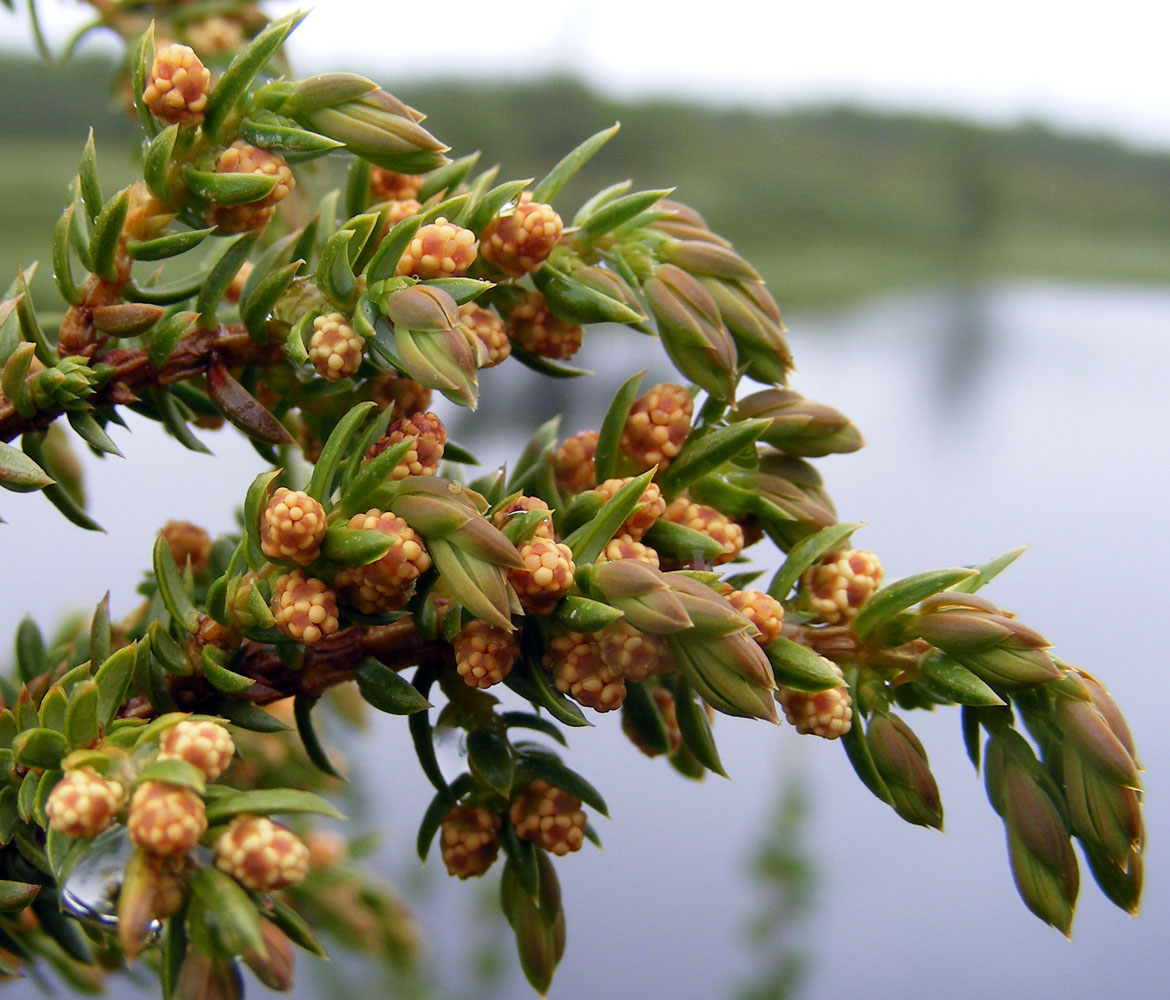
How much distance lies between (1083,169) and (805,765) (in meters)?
2.87

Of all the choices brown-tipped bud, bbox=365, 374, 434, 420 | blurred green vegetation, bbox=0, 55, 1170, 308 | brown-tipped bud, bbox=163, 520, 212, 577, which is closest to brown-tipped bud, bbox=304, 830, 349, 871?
brown-tipped bud, bbox=163, 520, 212, 577

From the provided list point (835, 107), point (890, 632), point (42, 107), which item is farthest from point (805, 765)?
point (835, 107)

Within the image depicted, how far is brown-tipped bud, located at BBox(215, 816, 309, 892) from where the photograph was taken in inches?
9.9

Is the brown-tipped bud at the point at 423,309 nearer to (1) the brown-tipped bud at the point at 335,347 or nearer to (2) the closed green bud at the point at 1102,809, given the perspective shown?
(1) the brown-tipped bud at the point at 335,347

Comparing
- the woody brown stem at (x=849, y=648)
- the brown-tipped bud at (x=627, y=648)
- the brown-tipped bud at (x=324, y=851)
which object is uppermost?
the brown-tipped bud at (x=627, y=648)

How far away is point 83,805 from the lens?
259 mm

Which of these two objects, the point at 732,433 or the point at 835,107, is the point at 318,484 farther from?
the point at 835,107

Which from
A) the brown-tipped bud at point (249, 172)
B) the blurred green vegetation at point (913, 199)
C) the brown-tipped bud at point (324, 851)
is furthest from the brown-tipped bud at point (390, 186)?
the blurred green vegetation at point (913, 199)

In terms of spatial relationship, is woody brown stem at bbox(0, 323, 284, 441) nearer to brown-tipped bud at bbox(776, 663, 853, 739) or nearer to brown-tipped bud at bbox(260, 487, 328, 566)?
brown-tipped bud at bbox(260, 487, 328, 566)

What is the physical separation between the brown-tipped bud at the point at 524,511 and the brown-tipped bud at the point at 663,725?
4.5 inches

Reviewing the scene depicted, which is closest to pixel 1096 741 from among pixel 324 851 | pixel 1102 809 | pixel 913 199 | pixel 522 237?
pixel 1102 809

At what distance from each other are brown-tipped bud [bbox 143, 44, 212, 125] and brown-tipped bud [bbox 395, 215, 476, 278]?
0.09 meters

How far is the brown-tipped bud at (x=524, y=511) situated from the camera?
12.4 inches

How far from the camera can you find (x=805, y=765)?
157 centimetres
